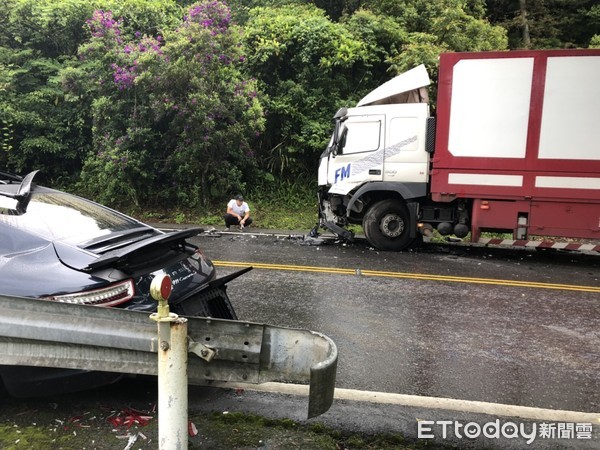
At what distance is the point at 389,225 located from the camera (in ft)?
32.9

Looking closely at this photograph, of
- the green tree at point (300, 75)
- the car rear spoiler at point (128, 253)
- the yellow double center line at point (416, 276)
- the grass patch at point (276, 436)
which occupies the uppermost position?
the green tree at point (300, 75)

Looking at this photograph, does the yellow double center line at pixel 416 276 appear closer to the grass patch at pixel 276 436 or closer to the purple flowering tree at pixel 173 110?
the grass patch at pixel 276 436

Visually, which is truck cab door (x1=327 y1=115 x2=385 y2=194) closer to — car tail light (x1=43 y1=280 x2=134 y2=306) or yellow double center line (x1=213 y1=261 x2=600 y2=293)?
yellow double center line (x1=213 y1=261 x2=600 y2=293)

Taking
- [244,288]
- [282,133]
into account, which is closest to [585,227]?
[244,288]

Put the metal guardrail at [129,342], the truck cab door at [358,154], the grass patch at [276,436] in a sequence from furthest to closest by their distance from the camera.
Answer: the truck cab door at [358,154] → the grass patch at [276,436] → the metal guardrail at [129,342]

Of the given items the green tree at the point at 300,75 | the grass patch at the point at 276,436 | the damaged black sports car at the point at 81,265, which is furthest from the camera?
the green tree at the point at 300,75

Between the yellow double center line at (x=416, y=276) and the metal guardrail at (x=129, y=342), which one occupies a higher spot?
the metal guardrail at (x=129, y=342)

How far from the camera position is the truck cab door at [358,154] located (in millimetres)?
9883

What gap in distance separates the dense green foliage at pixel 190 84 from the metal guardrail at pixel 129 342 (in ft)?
37.3

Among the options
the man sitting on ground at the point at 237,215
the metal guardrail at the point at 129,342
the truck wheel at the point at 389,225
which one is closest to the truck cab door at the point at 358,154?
the truck wheel at the point at 389,225

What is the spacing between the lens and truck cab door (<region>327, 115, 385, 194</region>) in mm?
9883

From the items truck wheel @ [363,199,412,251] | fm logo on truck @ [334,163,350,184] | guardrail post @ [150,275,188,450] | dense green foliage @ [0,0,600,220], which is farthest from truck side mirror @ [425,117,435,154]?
guardrail post @ [150,275,188,450]

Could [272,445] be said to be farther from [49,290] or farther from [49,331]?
[49,290]
